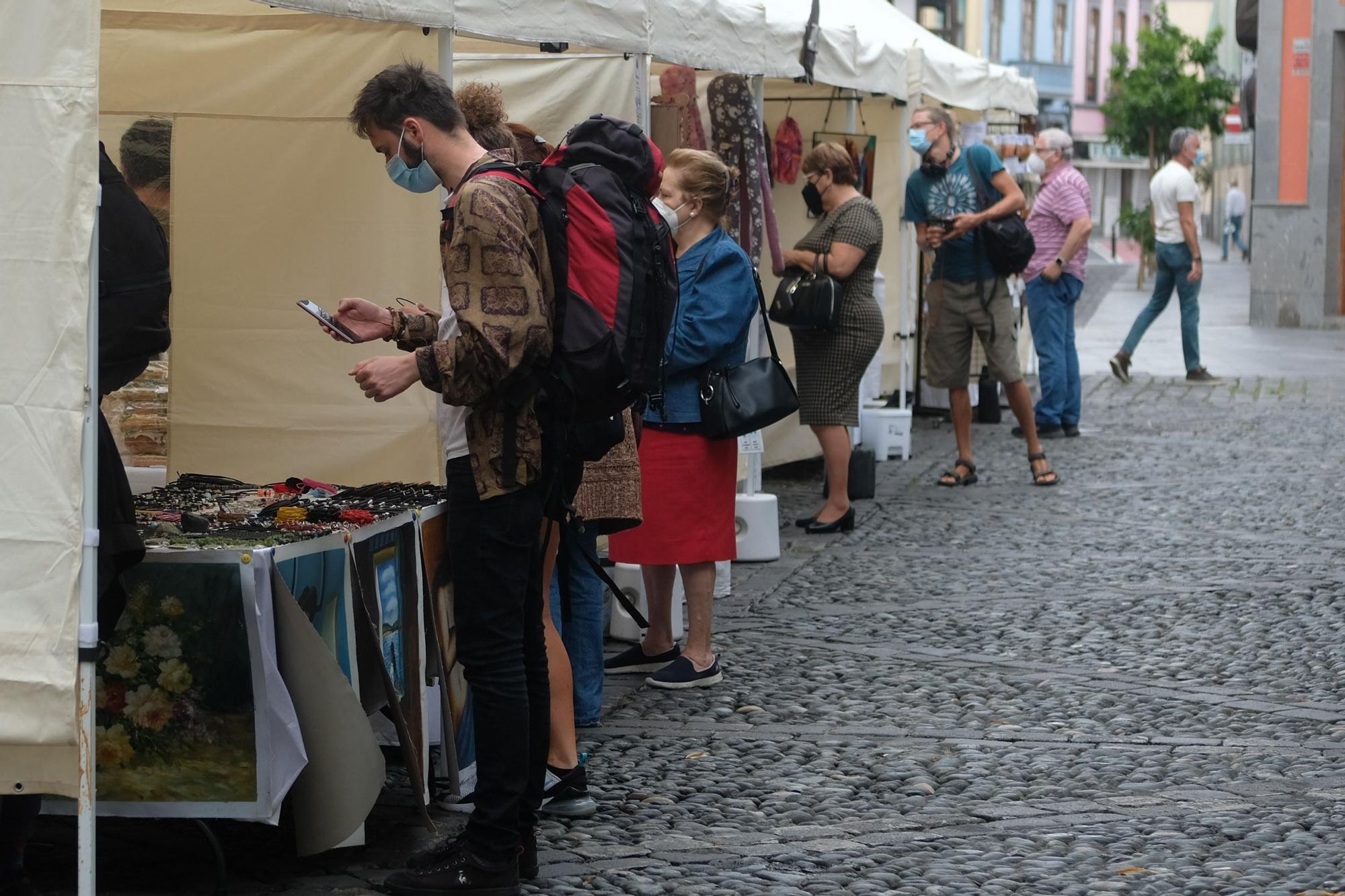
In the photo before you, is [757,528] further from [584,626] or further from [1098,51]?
[1098,51]

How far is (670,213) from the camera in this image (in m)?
5.39

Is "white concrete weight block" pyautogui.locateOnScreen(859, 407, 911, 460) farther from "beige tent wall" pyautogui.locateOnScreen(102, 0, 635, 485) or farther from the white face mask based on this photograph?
"beige tent wall" pyautogui.locateOnScreen(102, 0, 635, 485)

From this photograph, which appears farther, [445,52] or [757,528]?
[757,528]

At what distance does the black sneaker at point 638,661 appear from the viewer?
6.11 m

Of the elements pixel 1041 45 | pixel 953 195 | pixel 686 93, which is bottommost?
pixel 953 195

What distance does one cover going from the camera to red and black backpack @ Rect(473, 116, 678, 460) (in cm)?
371

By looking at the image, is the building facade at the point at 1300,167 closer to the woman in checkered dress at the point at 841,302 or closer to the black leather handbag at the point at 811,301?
the woman in checkered dress at the point at 841,302

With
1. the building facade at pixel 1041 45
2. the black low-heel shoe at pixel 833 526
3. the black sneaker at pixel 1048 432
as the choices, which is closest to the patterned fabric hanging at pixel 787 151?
the black low-heel shoe at pixel 833 526

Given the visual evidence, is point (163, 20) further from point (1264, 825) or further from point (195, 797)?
point (1264, 825)

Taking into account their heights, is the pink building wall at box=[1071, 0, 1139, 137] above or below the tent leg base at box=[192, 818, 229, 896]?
above

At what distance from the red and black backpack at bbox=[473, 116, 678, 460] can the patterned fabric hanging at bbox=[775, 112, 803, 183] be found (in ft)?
20.1

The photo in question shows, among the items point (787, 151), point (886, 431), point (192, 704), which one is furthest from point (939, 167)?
point (192, 704)

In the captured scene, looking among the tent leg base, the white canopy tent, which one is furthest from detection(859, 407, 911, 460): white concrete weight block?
the tent leg base

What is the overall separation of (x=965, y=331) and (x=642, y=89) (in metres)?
3.83
